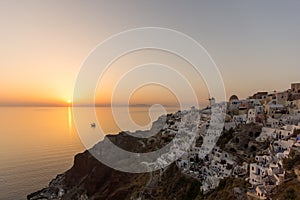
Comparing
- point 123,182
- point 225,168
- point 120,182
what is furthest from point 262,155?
point 120,182

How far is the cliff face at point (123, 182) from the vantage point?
27155mm

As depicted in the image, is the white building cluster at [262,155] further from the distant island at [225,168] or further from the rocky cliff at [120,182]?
the rocky cliff at [120,182]

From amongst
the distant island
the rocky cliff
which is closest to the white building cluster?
the distant island

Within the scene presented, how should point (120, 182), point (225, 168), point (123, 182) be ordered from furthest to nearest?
point (120, 182) → point (123, 182) → point (225, 168)

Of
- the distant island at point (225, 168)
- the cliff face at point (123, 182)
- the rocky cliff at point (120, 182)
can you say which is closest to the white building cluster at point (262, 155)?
the distant island at point (225, 168)

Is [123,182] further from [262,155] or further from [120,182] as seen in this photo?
[262,155]

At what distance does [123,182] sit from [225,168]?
1805 cm

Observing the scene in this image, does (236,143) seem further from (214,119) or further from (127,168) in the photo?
(127,168)

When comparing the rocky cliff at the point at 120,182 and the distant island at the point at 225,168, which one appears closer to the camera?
the distant island at the point at 225,168

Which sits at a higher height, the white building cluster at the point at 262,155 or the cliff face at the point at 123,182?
the white building cluster at the point at 262,155

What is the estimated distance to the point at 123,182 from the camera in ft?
127

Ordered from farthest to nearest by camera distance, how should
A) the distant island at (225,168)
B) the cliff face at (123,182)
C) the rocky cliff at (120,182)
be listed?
the rocky cliff at (120,182) < the cliff face at (123,182) < the distant island at (225,168)

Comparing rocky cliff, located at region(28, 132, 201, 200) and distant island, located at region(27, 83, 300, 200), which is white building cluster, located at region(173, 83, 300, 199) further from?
rocky cliff, located at region(28, 132, 201, 200)

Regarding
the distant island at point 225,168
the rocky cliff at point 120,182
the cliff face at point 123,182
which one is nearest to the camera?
the distant island at point 225,168
